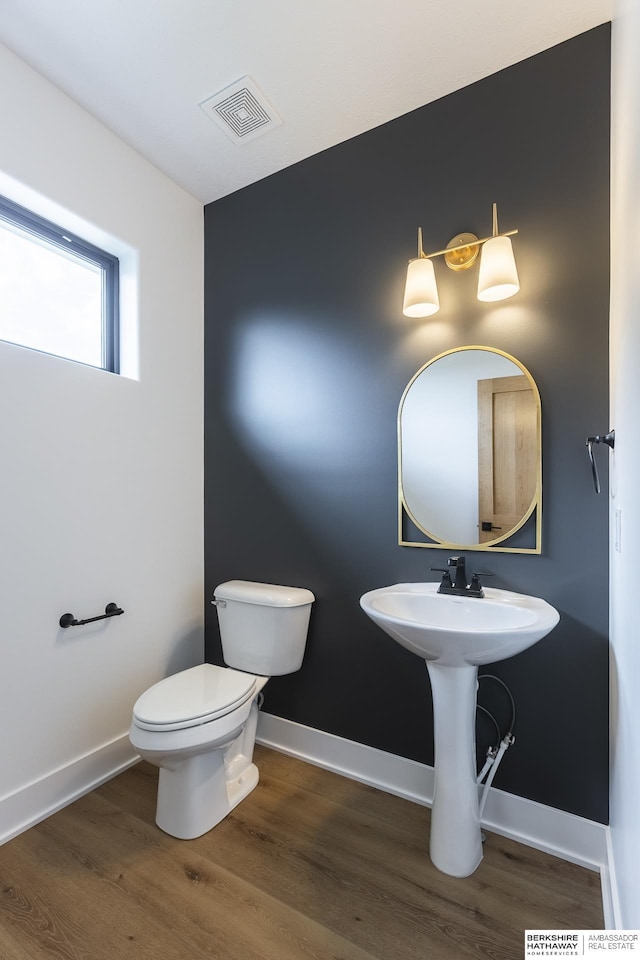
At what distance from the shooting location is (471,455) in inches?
67.6

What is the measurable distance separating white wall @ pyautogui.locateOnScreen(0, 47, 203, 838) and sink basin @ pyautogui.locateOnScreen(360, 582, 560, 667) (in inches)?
43.8

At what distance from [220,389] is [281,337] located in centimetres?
44

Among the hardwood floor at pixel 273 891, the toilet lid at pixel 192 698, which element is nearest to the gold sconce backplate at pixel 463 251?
the toilet lid at pixel 192 698

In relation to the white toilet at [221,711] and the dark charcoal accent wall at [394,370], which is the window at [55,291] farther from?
the white toilet at [221,711]

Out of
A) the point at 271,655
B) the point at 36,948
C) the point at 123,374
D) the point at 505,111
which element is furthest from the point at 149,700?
the point at 505,111

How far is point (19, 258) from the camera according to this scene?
1.79 meters

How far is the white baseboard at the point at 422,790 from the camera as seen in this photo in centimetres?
149

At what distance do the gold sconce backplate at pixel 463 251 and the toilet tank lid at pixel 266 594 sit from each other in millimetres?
1420

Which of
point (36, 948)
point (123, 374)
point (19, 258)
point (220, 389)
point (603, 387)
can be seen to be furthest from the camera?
point (220, 389)

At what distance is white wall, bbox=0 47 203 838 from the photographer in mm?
1634

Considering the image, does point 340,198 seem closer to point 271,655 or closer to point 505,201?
point 505,201

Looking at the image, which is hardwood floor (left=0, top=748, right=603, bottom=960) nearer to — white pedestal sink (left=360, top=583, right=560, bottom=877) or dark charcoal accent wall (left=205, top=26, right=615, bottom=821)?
white pedestal sink (left=360, top=583, right=560, bottom=877)

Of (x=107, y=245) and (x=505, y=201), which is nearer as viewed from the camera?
(x=505, y=201)
